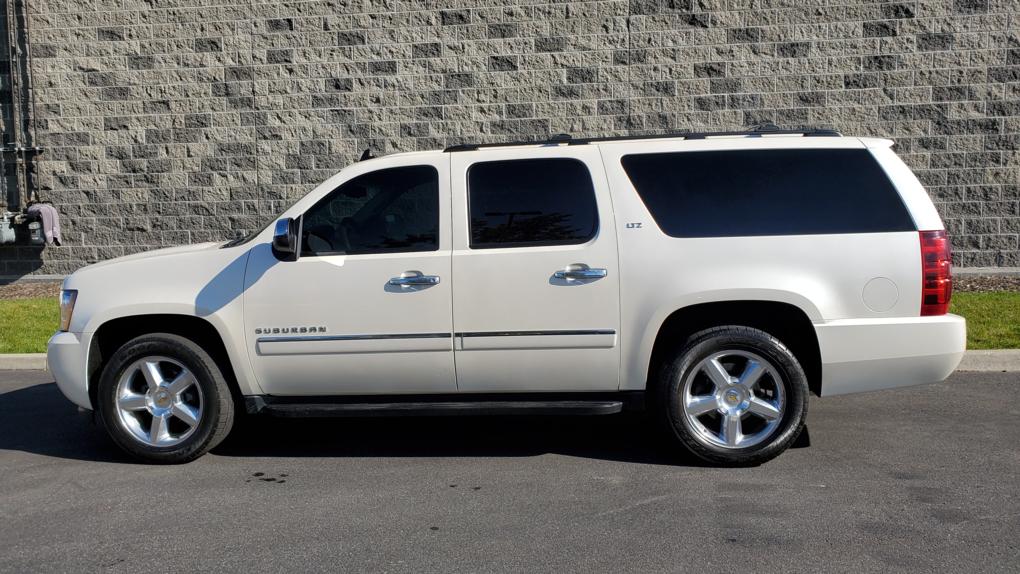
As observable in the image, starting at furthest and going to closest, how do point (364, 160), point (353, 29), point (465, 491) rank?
point (353, 29), point (364, 160), point (465, 491)

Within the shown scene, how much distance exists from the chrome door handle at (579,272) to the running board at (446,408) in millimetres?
726

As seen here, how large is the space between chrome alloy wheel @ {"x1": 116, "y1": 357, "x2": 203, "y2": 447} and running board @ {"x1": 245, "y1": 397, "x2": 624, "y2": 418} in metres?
0.52

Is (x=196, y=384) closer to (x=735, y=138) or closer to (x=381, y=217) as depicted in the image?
(x=381, y=217)

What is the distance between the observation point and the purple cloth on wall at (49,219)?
12.8m

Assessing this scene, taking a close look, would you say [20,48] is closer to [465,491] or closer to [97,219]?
[97,219]

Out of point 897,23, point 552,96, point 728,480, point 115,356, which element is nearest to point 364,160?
point 115,356

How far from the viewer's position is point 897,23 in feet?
37.9

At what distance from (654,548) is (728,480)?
1.15m

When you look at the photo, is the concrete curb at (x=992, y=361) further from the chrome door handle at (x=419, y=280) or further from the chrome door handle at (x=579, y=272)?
the chrome door handle at (x=419, y=280)

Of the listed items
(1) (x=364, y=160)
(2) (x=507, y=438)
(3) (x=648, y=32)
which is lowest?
(2) (x=507, y=438)

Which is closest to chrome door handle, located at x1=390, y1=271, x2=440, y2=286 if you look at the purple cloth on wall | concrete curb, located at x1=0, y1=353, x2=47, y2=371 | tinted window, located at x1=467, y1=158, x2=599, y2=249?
tinted window, located at x1=467, y1=158, x2=599, y2=249

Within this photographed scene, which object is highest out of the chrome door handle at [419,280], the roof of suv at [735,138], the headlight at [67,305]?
the roof of suv at [735,138]

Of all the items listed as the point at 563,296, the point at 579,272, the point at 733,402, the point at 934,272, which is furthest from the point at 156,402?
the point at 934,272

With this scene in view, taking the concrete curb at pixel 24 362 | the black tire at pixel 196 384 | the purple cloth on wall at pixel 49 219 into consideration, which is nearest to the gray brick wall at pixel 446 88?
the purple cloth on wall at pixel 49 219
